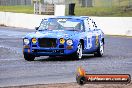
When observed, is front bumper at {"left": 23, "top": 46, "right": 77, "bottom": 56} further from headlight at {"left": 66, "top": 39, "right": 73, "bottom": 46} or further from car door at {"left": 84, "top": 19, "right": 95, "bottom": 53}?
car door at {"left": 84, "top": 19, "right": 95, "bottom": 53}

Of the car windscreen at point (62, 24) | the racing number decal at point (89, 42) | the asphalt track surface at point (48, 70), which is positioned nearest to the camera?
the asphalt track surface at point (48, 70)

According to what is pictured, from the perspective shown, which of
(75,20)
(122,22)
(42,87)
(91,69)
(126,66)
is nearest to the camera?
(42,87)

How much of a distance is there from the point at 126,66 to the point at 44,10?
42.5m

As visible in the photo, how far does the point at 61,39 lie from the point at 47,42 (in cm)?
42

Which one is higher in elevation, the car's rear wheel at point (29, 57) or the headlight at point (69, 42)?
the headlight at point (69, 42)

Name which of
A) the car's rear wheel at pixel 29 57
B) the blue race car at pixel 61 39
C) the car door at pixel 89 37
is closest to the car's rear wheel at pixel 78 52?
the blue race car at pixel 61 39

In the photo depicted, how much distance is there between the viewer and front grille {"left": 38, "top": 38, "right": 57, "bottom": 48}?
16.0m

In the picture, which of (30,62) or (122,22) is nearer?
(30,62)

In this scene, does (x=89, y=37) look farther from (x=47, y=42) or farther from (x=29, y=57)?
(x=29, y=57)

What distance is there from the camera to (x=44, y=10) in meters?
56.5

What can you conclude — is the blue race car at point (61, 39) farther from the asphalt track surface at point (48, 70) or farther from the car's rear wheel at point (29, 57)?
the asphalt track surface at point (48, 70)

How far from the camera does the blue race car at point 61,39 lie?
1603cm

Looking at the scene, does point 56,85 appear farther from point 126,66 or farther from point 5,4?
point 5,4

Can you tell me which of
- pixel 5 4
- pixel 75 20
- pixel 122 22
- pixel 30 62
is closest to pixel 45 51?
pixel 30 62
